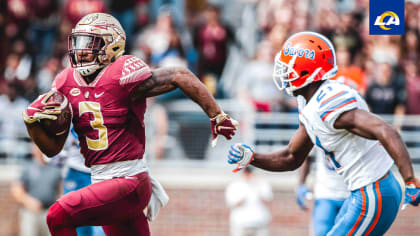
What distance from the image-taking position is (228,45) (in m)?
11.6

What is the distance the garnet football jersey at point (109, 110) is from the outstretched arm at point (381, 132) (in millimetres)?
1465

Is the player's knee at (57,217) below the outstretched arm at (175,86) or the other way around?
below

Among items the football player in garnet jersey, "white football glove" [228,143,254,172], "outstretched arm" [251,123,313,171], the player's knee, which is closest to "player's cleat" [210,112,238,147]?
the football player in garnet jersey

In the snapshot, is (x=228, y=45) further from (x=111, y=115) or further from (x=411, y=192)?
(x=411, y=192)

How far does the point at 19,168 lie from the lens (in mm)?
10789

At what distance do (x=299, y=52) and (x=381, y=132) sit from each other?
931 mm

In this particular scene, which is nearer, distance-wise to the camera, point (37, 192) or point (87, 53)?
point (87, 53)

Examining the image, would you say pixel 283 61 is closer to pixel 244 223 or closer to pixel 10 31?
pixel 244 223

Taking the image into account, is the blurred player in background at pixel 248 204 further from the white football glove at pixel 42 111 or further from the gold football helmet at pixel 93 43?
the white football glove at pixel 42 111

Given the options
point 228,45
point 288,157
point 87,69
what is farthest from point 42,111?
point 228,45

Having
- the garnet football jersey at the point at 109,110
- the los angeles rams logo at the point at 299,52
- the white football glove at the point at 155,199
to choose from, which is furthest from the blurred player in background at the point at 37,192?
the los angeles rams logo at the point at 299,52

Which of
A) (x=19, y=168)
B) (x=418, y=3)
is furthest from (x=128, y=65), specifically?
(x=418, y=3)

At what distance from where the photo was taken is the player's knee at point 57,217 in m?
4.66

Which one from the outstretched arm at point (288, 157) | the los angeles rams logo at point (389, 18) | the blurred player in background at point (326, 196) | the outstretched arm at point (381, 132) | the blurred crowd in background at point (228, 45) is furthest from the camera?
the blurred crowd in background at point (228, 45)
